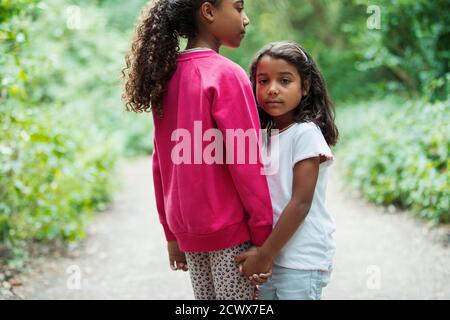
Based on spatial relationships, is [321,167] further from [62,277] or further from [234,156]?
[62,277]

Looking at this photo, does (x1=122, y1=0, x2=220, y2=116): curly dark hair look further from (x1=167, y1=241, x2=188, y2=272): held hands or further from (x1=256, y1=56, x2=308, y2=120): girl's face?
(x1=167, y1=241, x2=188, y2=272): held hands

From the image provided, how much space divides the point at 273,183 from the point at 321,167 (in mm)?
190

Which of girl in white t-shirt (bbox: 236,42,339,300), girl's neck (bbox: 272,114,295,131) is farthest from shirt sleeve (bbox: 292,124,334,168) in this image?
girl's neck (bbox: 272,114,295,131)

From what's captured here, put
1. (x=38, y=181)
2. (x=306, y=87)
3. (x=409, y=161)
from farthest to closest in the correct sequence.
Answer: (x=409, y=161) → (x=38, y=181) → (x=306, y=87)

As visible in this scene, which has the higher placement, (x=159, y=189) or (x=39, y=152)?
(x=39, y=152)

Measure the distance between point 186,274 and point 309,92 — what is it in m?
2.81

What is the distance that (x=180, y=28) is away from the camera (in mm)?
1927

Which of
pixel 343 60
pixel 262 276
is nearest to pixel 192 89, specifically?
pixel 262 276

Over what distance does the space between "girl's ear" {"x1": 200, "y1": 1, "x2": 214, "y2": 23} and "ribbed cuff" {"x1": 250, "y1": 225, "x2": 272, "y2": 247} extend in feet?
2.45

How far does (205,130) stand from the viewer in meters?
1.82

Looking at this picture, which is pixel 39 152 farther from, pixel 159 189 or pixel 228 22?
pixel 228 22

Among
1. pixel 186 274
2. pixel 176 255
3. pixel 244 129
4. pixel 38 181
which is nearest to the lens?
pixel 244 129

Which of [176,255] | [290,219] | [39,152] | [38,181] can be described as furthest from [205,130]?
[38,181]

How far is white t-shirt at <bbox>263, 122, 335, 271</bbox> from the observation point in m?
1.90
